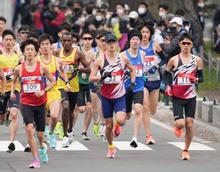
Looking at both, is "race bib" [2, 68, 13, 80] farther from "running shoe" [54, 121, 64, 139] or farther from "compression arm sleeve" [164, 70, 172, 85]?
"compression arm sleeve" [164, 70, 172, 85]

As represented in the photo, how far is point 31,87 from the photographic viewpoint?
676 inches

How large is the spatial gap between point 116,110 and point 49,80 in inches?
56.7

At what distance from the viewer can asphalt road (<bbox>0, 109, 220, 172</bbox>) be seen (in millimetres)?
16922

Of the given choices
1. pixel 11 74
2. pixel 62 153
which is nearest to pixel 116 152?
pixel 62 153

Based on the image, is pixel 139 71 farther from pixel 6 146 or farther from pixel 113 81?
pixel 6 146

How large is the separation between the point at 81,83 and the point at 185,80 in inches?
117

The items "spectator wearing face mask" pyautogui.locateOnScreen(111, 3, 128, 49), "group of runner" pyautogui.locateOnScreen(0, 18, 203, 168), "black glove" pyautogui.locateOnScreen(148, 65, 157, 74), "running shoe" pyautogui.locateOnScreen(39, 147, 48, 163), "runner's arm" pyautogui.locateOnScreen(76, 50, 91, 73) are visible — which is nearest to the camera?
"group of runner" pyautogui.locateOnScreen(0, 18, 203, 168)

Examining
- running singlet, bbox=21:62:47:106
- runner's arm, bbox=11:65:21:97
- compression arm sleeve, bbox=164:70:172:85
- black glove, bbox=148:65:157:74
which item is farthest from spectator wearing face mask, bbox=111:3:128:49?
running singlet, bbox=21:62:47:106

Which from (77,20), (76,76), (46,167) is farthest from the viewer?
(77,20)

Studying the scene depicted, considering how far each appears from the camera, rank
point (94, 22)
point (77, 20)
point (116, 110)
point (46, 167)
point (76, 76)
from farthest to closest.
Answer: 1. point (77, 20)
2. point (94, 22)
3. point (76, 76)
4. point (116, 110)
5. point (46, 167)

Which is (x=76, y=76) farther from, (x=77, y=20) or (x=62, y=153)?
(x=77, y=20)

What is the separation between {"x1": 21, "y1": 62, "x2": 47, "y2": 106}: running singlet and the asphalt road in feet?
2.95

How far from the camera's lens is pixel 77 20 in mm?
41250

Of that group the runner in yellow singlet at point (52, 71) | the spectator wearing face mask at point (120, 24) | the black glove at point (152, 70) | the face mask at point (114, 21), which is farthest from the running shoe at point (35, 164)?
the face mask at point (114, 21)
